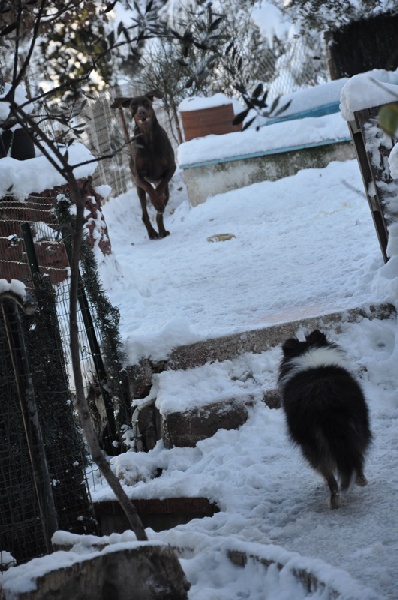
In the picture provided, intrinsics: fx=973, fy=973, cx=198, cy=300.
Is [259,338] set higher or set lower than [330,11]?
lower

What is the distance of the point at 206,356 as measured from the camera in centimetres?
757

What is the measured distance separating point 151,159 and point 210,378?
765cm

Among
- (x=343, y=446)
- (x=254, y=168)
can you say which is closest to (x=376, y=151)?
(x=343, y=446)

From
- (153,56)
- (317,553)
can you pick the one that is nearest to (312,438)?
(317,553)

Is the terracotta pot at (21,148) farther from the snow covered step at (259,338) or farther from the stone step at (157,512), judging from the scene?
the stone step at (157,512)

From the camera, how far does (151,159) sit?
1455 centimetres

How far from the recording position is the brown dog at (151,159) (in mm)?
14445

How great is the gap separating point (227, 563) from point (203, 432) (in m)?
2.30

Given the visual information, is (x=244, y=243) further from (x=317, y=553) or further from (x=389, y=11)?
(x=317, y=553)

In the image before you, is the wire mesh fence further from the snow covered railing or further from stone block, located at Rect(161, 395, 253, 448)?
the snow covered railing

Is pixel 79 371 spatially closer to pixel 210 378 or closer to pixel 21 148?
pixel 210 378

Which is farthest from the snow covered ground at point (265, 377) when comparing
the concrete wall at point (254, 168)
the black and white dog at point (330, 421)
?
the concrete wall at point (254, 168)

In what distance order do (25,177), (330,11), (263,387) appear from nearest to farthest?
(263,387) → (25,177) → (330,11)

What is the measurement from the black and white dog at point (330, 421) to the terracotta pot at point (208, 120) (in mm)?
12593
